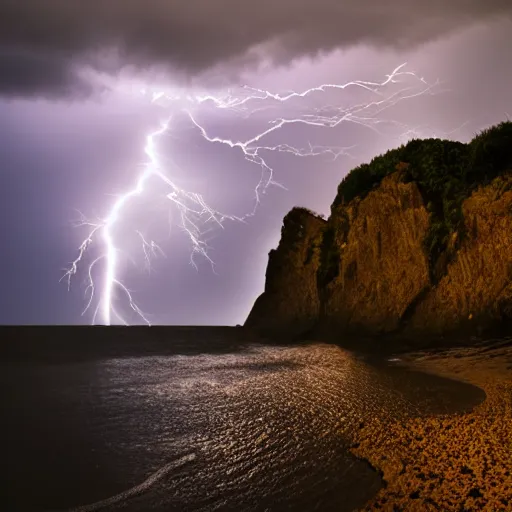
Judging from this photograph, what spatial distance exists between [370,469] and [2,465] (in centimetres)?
543

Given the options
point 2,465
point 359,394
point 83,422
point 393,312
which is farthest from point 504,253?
point 2,465

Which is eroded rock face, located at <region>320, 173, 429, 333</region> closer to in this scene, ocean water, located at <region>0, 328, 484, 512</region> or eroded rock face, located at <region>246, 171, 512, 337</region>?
eroded rock face, located at <region>246, 171, 512, 337</region>

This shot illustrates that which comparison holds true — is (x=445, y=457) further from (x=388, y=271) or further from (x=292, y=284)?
(x=292, y=284)

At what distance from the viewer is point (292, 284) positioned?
96.0ft

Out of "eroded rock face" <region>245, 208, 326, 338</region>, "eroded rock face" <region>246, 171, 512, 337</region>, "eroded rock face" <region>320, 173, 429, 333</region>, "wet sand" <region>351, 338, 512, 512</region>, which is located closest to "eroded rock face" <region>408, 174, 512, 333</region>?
"eroded rock face" <region>246, 171, 512, 337</region>

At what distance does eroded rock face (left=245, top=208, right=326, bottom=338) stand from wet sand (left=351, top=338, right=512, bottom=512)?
18.2 metres

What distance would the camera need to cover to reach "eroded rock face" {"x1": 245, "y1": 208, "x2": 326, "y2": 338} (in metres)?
27.4

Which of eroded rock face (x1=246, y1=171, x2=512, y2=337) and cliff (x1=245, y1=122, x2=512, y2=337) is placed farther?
cliff (x1=245, y1=122, x2=512, y2=337)

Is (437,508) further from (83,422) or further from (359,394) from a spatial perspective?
(83,422)

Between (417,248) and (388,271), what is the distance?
1897 millimetres

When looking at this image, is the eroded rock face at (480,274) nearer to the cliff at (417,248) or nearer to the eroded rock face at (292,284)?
the cliff at (417,248)

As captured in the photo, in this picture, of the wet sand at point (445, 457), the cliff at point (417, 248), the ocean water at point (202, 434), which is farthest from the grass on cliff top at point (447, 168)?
the wet sand at point (445, 457)

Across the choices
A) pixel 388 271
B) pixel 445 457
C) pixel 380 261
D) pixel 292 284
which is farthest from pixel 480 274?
pixel 292 284

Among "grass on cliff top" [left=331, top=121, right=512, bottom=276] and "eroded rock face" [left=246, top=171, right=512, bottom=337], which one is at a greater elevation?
"grass on cliff top" [left=331, top=121, right=512, bottom=276]
